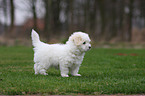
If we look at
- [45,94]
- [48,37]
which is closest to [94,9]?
[48,37]

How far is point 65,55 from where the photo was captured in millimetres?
6402

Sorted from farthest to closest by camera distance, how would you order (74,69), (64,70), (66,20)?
(66,20), (74,69), (64,70)

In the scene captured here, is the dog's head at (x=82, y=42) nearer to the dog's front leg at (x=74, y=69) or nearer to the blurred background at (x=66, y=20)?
the dog's front leg at (x=74, y=69)


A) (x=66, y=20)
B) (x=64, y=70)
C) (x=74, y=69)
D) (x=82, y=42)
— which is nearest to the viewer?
(x=82, y=42)

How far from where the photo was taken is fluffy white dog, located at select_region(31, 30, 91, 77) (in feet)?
20.8

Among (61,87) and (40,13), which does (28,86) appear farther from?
(40,13)

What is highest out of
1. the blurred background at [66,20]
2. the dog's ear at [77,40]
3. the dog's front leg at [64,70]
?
the blurred background at [66,20]

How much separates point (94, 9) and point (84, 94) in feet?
106

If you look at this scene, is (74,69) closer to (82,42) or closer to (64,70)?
(64,70)

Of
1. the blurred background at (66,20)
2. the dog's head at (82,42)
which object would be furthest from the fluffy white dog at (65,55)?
the blurred background at (66,20)

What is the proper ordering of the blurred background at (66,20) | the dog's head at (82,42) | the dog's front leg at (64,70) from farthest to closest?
the blurred background at (66,20) < the dog's front leg at (64,70) < the dog's head at (82,42)

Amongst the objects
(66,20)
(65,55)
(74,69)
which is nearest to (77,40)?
(65,55)

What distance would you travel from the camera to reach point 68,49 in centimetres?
648

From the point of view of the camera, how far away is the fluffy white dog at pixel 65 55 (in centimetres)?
635
